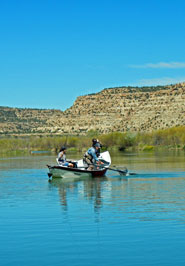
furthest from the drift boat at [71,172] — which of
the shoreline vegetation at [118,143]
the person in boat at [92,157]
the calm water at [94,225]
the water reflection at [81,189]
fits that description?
the shoreline vegetation at [118,143]

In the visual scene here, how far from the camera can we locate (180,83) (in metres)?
154

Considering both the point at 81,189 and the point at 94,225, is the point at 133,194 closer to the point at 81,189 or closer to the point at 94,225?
the point at 81,189

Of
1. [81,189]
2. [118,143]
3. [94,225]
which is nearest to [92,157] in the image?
[81,189]

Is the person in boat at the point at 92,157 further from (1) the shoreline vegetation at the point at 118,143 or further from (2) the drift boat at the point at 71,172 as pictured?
(1) the shoreline vegetation at the point at 118,143

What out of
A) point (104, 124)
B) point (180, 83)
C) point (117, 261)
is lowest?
point (117, 261)

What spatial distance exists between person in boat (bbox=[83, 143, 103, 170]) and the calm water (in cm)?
437

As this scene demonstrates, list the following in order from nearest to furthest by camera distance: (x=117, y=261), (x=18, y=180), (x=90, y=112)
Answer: (x=117, y=261) < (x=18, y=180) < (x=90, y=112)

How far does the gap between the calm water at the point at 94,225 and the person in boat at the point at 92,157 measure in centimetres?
437

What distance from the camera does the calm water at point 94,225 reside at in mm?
12484

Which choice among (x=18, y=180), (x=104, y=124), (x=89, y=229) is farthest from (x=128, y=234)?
(x=104, y=124)

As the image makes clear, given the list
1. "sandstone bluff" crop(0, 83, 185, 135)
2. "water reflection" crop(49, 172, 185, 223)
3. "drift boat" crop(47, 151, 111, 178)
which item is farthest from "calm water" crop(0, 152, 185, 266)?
"sandstone bluff" crop(0, 83, 185, 135)

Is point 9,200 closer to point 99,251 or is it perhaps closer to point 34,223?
point 34,223

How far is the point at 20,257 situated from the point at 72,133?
13992 cm

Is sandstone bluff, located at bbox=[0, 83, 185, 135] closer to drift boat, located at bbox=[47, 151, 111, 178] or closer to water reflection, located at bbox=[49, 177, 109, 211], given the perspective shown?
drift boat, located at bbox=[47, 151, 111, 178]
